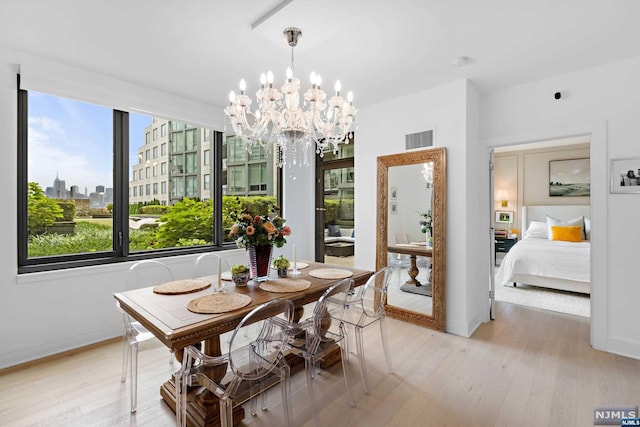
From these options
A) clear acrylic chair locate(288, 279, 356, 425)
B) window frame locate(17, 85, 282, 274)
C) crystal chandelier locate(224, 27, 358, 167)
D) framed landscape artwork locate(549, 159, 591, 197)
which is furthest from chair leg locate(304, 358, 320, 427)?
framed landscape artwork locate(549, 159, 591, 197)

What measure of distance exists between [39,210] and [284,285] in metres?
2.46

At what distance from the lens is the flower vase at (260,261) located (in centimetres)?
239

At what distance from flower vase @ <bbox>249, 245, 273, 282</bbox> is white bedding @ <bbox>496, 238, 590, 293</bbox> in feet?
13.6

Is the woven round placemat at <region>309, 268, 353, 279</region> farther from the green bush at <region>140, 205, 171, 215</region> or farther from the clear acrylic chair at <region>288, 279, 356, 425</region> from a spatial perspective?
the green bush at <region>140, 205, 171, 215</region>

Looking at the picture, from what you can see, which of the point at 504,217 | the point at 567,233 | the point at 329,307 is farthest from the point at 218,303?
the point at 504,217

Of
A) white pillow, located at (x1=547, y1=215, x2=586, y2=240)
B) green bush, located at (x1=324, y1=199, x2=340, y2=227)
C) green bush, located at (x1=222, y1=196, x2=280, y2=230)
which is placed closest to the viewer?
green bush, located at (x1=222, y1=196, x2=280, y2=230)

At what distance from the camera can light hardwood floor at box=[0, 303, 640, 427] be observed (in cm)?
196

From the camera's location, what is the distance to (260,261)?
2.42 m

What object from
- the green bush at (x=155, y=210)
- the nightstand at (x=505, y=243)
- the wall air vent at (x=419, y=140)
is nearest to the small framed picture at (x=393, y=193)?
the wall air vent at (x=419, y=140)

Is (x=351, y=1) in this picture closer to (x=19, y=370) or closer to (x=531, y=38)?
(x=531, y=38)

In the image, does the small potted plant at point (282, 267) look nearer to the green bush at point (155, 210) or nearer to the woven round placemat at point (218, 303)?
the woven round placemat at point (218, 303)

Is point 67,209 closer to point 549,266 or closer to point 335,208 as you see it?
point 335,208

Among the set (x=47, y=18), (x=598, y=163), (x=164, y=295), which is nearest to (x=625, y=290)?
(x=598, y=163)

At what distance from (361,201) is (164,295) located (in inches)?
105
